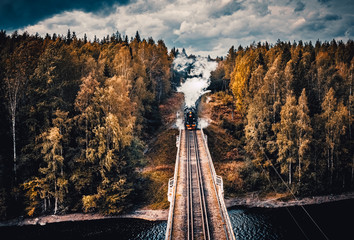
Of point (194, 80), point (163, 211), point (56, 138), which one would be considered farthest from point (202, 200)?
point (194, 80)

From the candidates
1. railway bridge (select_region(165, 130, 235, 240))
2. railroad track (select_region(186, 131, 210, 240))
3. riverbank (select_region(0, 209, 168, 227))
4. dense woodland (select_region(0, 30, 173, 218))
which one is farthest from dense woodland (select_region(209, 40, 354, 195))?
dense woodland (select_region(0, 30, 173, 218))

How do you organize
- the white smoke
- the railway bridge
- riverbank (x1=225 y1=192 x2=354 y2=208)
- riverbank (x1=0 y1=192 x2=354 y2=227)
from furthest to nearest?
the white smoke → riverbank (x1=225 y1=192 x2=354 y2=208) → riverbank (x1=0 y1=192 x2=354 y2=227) → the railway bridge

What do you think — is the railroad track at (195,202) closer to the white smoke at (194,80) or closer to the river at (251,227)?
the river at (251,227)

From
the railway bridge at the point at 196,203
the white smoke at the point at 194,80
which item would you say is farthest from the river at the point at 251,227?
the white smoke at the point at 194,80

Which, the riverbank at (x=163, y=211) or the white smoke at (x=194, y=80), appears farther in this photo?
the white smoke at (x=194, y=80)

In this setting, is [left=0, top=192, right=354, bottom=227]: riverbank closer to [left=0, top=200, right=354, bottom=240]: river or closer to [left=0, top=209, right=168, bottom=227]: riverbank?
[left=0, top=209, right=168, bottom=227]: riverbank

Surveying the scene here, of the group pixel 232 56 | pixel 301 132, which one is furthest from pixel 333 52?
pixel 301 132

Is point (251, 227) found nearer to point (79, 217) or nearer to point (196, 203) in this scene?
point (196, 203)
